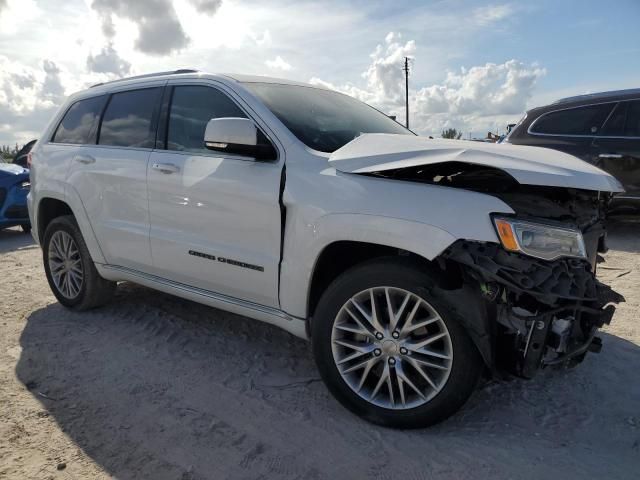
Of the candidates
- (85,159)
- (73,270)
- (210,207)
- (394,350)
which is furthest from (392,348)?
(73,270)

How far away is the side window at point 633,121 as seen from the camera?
626 centimetres

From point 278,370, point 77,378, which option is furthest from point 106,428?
point 278,370

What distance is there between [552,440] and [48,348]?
3.29 meters

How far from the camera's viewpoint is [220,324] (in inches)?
162

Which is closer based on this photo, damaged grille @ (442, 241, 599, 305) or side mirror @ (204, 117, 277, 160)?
damaged grille @ (442, 241, 599, 305)

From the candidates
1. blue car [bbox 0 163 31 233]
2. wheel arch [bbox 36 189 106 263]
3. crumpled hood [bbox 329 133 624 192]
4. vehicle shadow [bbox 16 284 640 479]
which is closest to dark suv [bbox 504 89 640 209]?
vehicle shadow [bbox 16 284 640 479]

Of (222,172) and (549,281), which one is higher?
(222,172)

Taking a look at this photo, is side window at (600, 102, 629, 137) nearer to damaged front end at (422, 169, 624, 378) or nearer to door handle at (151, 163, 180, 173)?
damaged front end at (422, 169, 624, 378)

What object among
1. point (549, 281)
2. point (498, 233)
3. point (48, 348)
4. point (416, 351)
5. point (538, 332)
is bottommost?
point (48, 348)

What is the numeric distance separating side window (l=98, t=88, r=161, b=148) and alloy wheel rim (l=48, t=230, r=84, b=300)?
0.96 metres

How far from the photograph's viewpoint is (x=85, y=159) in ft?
13.5

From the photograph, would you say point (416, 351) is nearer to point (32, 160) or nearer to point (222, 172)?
point (222, 172)

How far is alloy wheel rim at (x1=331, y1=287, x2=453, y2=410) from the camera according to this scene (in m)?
Answer: 2.52

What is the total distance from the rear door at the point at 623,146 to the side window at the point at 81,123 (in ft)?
18.5
